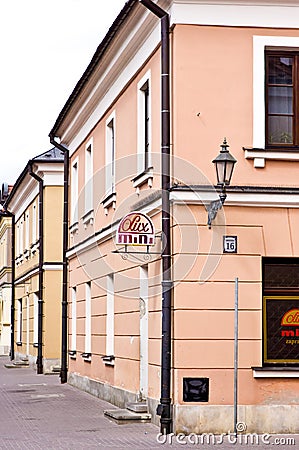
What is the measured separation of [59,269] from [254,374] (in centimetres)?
1845

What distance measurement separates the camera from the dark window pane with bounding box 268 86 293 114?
14.6 m

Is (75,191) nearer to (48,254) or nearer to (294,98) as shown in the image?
(48,254)

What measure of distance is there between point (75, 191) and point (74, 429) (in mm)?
11246

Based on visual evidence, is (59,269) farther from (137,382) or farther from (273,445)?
(273,445)

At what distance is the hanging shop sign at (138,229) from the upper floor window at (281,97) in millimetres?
2288

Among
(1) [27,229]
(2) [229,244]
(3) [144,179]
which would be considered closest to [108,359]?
(3) [144,179]

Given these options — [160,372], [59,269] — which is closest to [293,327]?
[160,372]

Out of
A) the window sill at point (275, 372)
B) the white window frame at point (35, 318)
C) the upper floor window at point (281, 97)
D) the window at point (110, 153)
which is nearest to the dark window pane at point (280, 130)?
the upper floor window at point (281, 97)

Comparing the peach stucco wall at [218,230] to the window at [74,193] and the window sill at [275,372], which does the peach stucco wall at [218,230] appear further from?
the window at [74,193]

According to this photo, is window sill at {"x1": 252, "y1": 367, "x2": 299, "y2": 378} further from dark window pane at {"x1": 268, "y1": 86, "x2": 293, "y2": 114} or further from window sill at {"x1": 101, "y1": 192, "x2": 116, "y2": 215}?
window sill at {"x1": 101, "y1": 192, "x2": 116, "y2": 215}

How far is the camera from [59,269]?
31922 mm

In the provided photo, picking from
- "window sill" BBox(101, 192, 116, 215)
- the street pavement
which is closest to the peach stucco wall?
the street pavement

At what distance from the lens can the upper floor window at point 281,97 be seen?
574 inches

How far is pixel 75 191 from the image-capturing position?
83.6 feet
